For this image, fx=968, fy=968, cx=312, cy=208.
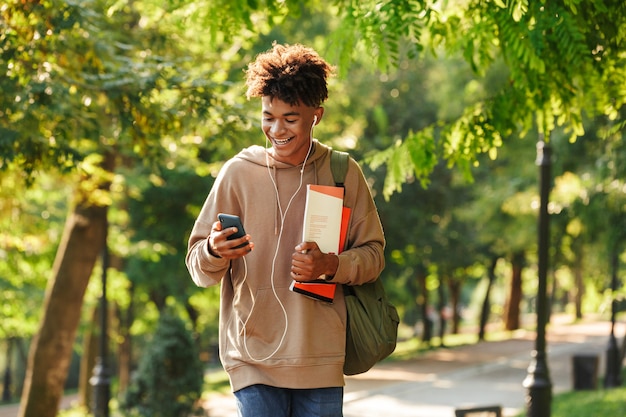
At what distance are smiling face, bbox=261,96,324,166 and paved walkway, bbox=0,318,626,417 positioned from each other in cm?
1282

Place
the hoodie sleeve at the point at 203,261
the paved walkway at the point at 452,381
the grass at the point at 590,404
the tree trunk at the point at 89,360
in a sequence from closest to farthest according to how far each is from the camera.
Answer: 1. the hoodie sleeve at the point at 203,261
2. the grass at the point at 590,404
3. the paved walkway at the point at 452,381
4. the tree trunk at the point at 89,360

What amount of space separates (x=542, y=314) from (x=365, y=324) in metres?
Result: 8.32

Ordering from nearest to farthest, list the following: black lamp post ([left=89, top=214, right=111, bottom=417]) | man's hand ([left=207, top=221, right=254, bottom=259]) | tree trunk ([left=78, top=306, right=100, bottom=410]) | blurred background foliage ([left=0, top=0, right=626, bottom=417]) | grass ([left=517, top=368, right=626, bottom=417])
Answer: man's hand ([left=207, top=221, right=254, bottom=259])
blurred background foliage ([left=0, top=0, right=626, bottom=417])
grass ([left=517, top=368, right=626, bottom=417])
black lamp post ([left=89, top=214, right=111, bottom=417])
tree trunk ([left=78, top=306, right=100, bottom=410])

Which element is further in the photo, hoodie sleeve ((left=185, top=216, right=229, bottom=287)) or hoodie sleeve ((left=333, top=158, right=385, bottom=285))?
hoodie sleeve ((left=333, top=158, right=385, bottom=285))

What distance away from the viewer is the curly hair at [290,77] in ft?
11.9

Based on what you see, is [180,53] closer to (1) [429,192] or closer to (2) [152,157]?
(2) [152,157]

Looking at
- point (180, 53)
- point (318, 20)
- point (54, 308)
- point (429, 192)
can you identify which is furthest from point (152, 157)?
point (429, 192)

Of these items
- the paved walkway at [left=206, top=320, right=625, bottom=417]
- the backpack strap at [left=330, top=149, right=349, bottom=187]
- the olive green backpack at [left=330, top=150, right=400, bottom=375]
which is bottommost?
the paved walkway at [left=206, top=320, right=625, bottom=417]

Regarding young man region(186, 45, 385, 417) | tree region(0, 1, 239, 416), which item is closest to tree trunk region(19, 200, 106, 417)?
tree region(0, 1, 239, 416)

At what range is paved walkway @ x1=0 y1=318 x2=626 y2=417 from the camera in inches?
714

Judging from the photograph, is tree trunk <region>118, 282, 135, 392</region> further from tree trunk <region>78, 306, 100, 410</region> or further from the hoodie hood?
the hoodie hood

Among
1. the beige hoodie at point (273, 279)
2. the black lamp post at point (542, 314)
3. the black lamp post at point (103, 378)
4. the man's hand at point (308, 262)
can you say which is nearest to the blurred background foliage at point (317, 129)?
the black lamp post at point (103, 378)

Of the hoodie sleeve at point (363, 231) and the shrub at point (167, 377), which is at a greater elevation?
the hoodie sleeve at point (363, 231)

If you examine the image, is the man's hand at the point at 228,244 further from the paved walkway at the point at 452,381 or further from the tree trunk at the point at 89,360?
the tree trunk at the point at 89,360
